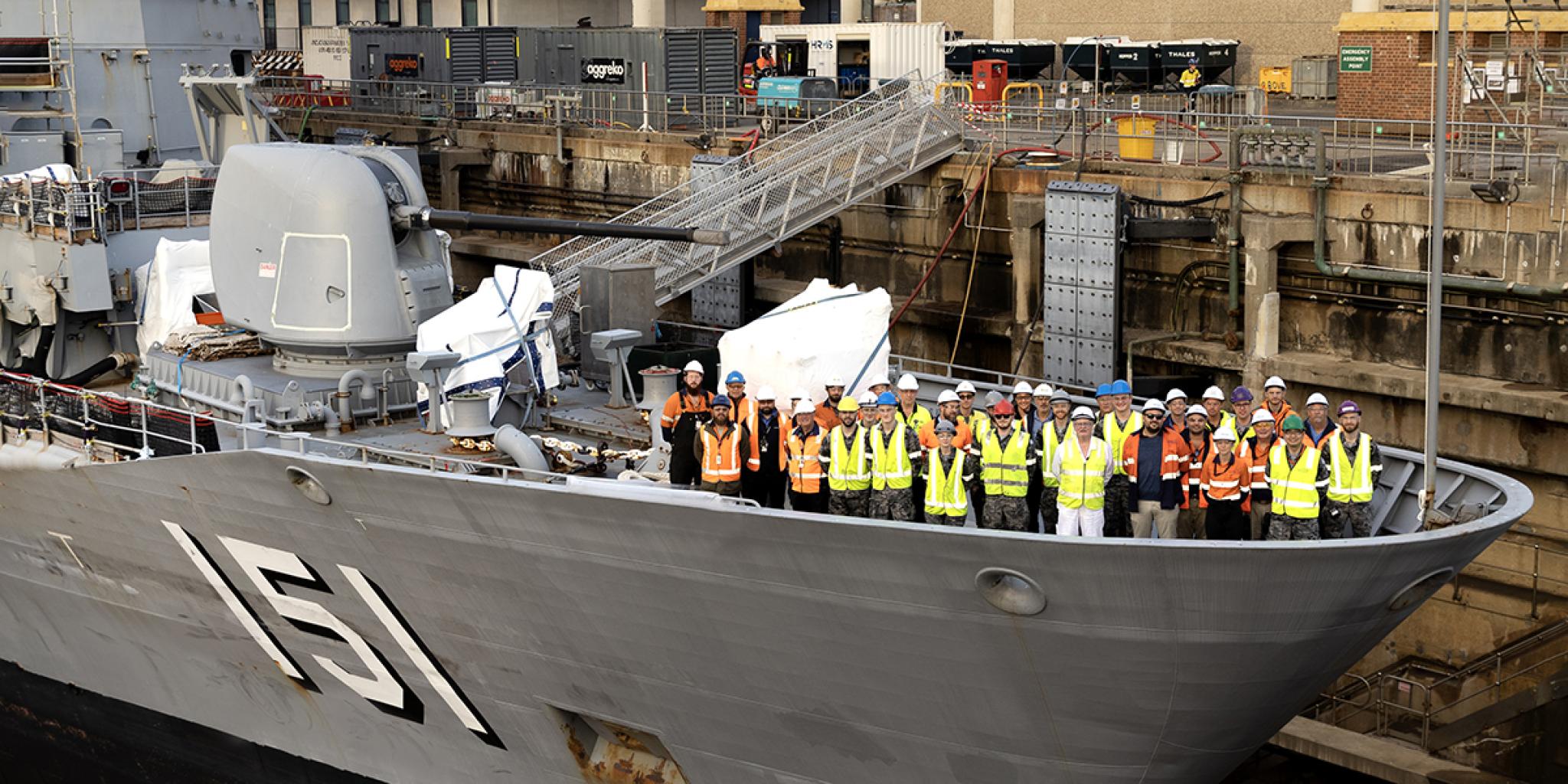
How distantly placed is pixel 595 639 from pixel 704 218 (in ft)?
25.2

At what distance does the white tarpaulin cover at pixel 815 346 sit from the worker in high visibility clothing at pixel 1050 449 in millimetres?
1637

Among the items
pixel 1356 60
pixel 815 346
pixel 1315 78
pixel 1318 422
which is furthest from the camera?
pixel 1315 78

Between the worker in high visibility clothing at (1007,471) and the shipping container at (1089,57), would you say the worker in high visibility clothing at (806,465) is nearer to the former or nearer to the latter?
the worker in high visibility clothing at (1007,471)

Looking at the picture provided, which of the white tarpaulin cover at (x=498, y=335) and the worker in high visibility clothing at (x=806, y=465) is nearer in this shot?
the worker in high visibility clothing at (x=806, y=465)

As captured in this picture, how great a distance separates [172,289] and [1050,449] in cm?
843

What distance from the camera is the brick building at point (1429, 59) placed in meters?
16.8

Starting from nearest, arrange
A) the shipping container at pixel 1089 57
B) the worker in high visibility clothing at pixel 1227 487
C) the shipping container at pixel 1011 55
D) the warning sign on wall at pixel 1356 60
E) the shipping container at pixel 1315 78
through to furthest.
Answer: the worker in high visibility clothing at pixel 1227 487 < the warning sign on wall at pixel 1356 60 < the shipping container at pixel 1315 78 < the shipping container at pixel 1089 57 < the shipping container at pixel 1011 55

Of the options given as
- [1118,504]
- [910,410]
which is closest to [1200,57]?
[910,410]

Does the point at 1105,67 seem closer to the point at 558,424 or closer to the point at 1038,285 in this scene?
the point at 1038,285

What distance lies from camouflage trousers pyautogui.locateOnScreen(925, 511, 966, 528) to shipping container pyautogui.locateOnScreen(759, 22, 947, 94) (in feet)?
60.1

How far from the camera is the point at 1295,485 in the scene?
927cm

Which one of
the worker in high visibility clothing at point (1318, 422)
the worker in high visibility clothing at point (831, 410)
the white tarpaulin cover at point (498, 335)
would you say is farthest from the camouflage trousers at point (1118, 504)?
the white tarpaulin cover at point (498, 335)

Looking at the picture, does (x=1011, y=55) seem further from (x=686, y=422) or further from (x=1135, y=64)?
(x=686, y=422)

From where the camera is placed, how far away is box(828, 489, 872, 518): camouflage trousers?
995 centimetres
